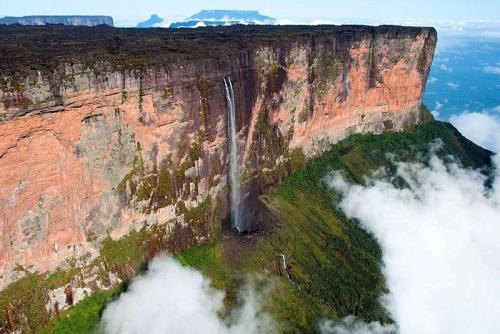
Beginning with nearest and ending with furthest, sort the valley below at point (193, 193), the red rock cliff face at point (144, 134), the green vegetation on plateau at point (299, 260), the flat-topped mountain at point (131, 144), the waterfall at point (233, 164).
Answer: the red rock cliff face at point (144, 134) < the flat-topped mountain at point (131, 144) < the valley below at point (193, 193) < the green vegetation on plateau at point (299, 260) < the waterfall at point (233, 164)

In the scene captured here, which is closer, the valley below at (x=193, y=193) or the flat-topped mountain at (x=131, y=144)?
the flat-topped mountain at (x=131, y=144)

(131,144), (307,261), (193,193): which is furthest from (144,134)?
(307,261)

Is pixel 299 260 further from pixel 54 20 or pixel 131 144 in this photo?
pixel 54 20

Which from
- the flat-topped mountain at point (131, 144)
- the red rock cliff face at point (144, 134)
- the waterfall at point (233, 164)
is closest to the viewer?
the red rock cliff face at point (144, 134)

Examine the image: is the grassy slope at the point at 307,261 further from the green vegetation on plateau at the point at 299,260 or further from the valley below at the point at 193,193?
the valley below at the point at 193,193

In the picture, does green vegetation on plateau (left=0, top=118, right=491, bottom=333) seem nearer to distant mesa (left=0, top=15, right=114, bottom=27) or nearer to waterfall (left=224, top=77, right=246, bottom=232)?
waterfall (left=224, top=77, right=246, bottom=232)

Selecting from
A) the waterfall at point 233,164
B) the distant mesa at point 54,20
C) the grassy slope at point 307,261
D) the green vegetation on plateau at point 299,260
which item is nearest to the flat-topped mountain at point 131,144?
the waterfall at point 233,164
